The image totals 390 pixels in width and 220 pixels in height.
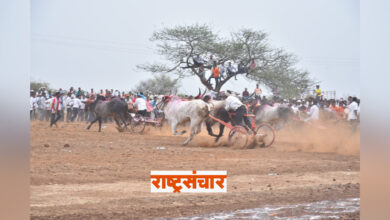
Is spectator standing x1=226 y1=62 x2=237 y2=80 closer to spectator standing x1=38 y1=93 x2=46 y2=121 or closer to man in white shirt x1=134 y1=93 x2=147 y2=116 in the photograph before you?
man in white shirt x1=134 y1=93 x2=147 y2=116

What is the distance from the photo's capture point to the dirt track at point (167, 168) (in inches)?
247

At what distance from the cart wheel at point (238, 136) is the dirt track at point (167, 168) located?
319 millimetres

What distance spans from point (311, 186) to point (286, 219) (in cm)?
265

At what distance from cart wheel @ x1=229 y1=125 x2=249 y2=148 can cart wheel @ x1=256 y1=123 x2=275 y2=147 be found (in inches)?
15.1

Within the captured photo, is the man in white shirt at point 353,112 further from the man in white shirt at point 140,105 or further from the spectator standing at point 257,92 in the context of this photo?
the man in white shirt at point 140,105

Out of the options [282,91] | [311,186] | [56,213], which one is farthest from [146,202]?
[282,91]

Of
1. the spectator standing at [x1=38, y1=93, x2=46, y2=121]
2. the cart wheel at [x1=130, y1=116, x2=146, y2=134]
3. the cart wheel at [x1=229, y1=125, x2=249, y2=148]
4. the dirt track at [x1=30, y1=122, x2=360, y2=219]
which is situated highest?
the spectator standing at [x1=38, y1=93, x2=46, y2=121]

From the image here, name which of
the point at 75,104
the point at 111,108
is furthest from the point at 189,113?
the point at 75,104

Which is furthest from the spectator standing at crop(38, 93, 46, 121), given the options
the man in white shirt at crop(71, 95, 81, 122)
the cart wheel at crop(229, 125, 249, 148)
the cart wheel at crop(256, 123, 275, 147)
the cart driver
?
the cart wheel at crop(229, 125, 249, 148)

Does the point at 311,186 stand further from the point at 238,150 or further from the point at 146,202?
the point at 238,150

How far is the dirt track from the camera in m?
6.29

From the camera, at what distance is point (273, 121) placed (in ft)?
55.5

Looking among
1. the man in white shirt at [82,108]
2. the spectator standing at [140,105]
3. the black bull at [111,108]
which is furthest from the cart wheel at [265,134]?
the man in white shirt at [82,108]

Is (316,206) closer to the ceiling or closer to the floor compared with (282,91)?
closer to the floor
